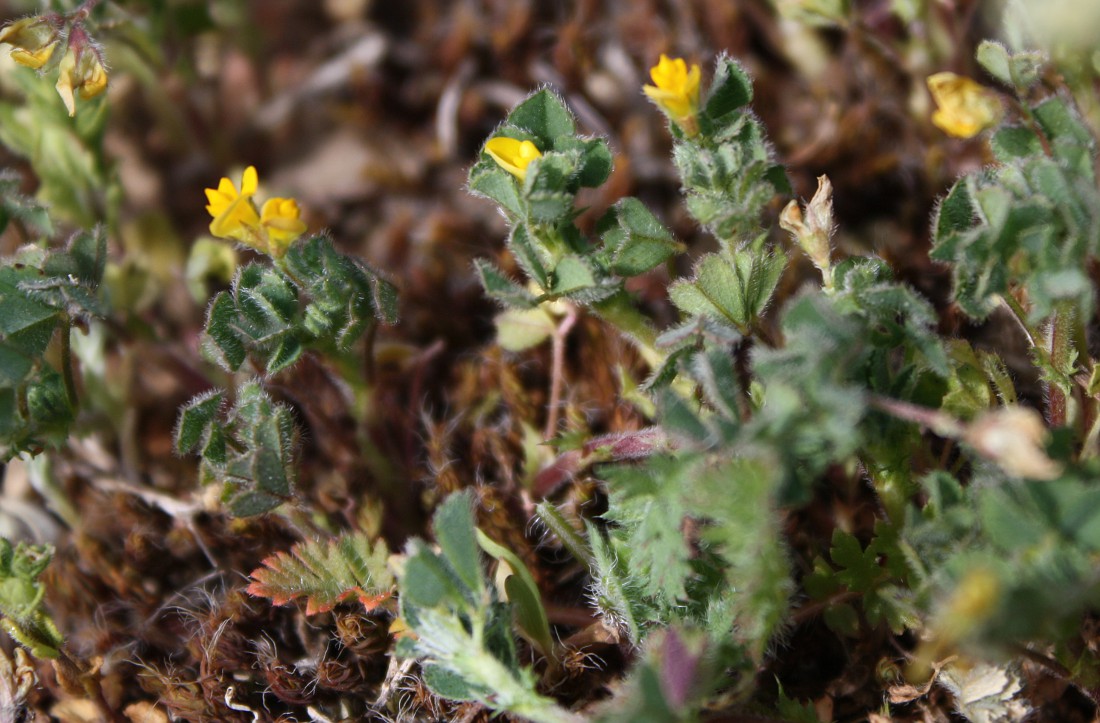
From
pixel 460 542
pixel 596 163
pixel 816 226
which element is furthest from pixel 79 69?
pixel 816 226

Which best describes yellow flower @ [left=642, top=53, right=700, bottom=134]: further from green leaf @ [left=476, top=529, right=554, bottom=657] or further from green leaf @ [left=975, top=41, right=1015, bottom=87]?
green leaf @ [left=476, top=529, right=554, bottom=657]

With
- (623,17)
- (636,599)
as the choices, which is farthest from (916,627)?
(623,17)

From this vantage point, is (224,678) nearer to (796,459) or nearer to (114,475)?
(114,475)

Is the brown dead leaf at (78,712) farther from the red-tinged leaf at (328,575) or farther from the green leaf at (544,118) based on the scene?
the green leaf at (544,118)

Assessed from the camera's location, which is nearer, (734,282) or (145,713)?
(734,282)

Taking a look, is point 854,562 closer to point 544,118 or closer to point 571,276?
point 571,276
